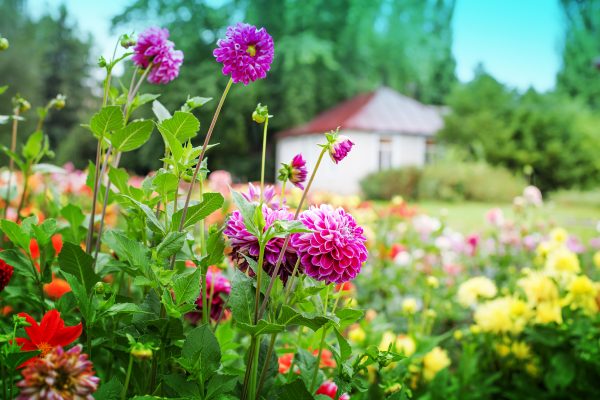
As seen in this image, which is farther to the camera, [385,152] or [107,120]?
[385,152]

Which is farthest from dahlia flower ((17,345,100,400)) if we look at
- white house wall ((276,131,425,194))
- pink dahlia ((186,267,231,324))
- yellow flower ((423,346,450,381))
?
white house wall ((276,131,425,194))

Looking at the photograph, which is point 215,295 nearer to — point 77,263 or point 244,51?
point 77,263

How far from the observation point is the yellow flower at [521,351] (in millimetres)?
1455

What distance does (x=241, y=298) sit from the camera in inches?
22.0

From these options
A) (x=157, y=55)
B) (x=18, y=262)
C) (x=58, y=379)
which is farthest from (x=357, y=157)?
(x=58, y=379)

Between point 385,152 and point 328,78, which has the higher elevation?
point 328,78

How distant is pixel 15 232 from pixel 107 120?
6.6 inches

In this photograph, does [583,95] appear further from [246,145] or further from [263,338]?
[263,338]

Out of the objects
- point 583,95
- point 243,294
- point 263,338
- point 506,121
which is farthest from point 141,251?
point 583,95

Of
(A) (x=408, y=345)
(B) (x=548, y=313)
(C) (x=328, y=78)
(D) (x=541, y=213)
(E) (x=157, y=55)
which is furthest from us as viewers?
(C) (x=328, y=78)

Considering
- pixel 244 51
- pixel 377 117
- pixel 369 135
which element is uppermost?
pixel 377 117

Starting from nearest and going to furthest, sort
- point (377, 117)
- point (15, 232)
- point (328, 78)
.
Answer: point (15, 232)
point (377, 117)
point (328, 78)

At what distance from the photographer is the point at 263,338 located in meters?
0.68

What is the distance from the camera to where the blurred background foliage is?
12.3m
